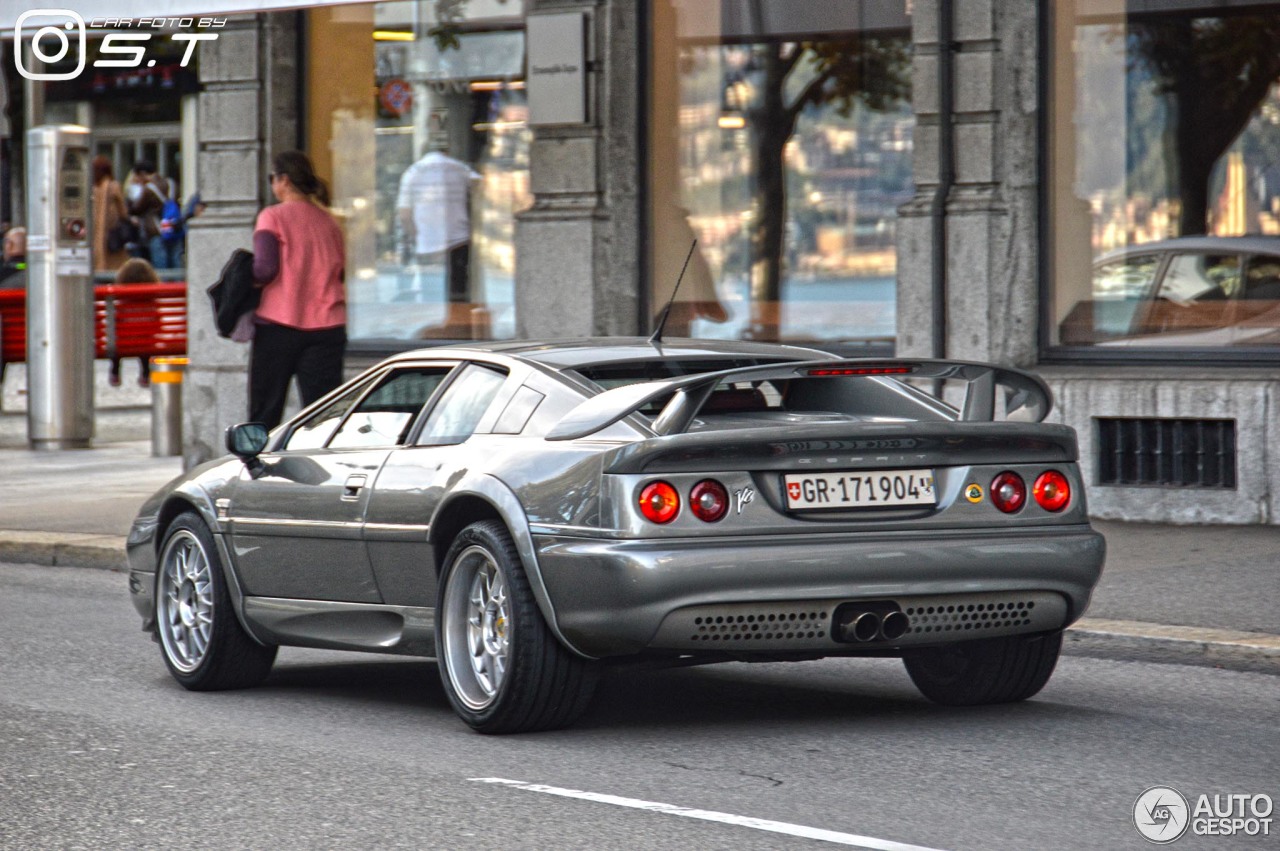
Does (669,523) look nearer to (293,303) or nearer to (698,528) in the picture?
(698,528)

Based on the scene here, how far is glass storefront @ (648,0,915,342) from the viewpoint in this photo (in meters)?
14.4

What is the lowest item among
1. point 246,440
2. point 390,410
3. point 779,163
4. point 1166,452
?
point 1166,452

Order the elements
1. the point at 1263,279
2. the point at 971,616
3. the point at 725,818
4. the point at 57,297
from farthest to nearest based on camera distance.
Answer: the point at 57,297 < the point at 1263,279 < the point at 971,616 < the point at 725,818

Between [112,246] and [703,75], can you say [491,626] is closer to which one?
[703,75]

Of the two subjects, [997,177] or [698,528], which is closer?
[698,528]

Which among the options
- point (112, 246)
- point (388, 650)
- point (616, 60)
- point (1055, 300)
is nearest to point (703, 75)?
point (616, 60)

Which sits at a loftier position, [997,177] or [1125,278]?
[997,177]

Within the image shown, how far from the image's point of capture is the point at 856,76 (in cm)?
1448

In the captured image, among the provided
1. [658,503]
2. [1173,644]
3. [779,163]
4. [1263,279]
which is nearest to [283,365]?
[779,163]

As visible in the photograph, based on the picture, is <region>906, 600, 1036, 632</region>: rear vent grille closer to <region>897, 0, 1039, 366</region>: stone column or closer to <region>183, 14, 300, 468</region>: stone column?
<region>897, 0, 1039, 366</region>: stone column

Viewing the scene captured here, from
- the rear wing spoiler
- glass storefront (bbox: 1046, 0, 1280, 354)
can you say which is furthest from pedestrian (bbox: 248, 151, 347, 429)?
the rear wing spoiler

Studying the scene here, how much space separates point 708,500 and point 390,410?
65.7 inches

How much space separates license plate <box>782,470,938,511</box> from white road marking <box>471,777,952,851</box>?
114 cm

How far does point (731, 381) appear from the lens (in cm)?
638
